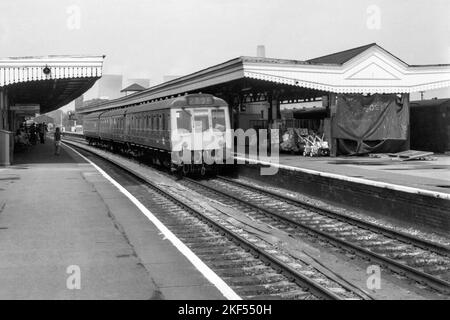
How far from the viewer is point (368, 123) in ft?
77.9

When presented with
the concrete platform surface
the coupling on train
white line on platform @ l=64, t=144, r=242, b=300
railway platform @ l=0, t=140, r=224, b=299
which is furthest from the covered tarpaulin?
white line on platform @ l=64, t=144, r=242, b=300

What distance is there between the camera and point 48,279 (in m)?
6.25

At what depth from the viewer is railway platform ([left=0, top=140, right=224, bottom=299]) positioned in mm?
5879

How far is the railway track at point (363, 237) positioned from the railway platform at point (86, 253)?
2.87 meters

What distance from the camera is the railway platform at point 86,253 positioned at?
588cm

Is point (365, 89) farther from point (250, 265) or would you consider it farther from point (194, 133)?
point (250, 265)

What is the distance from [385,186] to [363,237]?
1926mm

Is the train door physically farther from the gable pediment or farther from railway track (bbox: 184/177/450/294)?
the gable pediment

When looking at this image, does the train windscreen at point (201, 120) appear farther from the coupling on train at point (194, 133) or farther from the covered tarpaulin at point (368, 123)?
the covered tarpaulin at point (368, 123)

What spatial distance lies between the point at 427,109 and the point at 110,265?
2164cm

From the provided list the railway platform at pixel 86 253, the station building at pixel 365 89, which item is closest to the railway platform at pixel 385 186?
the station building at pixel 365 89

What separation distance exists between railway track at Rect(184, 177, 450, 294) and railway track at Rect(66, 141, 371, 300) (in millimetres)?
1168
